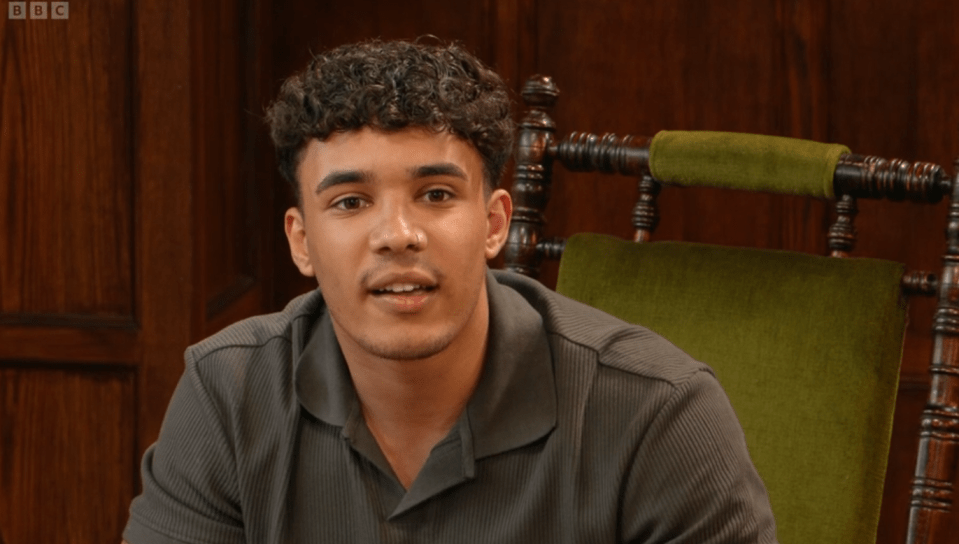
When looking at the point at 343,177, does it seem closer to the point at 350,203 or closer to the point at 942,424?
the point at 350,203

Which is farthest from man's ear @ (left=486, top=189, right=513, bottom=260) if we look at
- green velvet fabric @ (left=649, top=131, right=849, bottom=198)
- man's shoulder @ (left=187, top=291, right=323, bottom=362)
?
green velvet fabric @ (left=649, top=131, right=849, bottom=198)

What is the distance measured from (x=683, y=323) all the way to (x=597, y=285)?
0.13 meters

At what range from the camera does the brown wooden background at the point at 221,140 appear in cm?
224

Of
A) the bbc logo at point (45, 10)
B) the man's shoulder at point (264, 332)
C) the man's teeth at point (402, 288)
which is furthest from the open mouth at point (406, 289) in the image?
the bbc logo at point (45, 10)

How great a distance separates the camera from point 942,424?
Answer: 1459mm

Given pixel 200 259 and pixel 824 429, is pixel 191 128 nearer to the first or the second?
pixel 200 259

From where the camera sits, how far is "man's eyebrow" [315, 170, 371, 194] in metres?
1.20

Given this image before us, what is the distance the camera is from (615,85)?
249 centimetres

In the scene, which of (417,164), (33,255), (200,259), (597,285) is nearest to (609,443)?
(417,164)

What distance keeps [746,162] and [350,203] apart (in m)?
0.59

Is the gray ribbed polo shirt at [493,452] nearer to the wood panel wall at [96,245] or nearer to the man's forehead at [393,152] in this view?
the man's forehead at [393,152]

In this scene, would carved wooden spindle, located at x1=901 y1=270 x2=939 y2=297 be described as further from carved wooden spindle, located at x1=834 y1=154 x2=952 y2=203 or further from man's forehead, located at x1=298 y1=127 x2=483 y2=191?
man's forehead, located at x1=298 y1=127 x2=483 y2=191

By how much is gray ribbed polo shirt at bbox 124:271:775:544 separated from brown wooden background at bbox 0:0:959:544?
3.12 ft

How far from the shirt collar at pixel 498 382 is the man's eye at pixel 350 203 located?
0.20m
